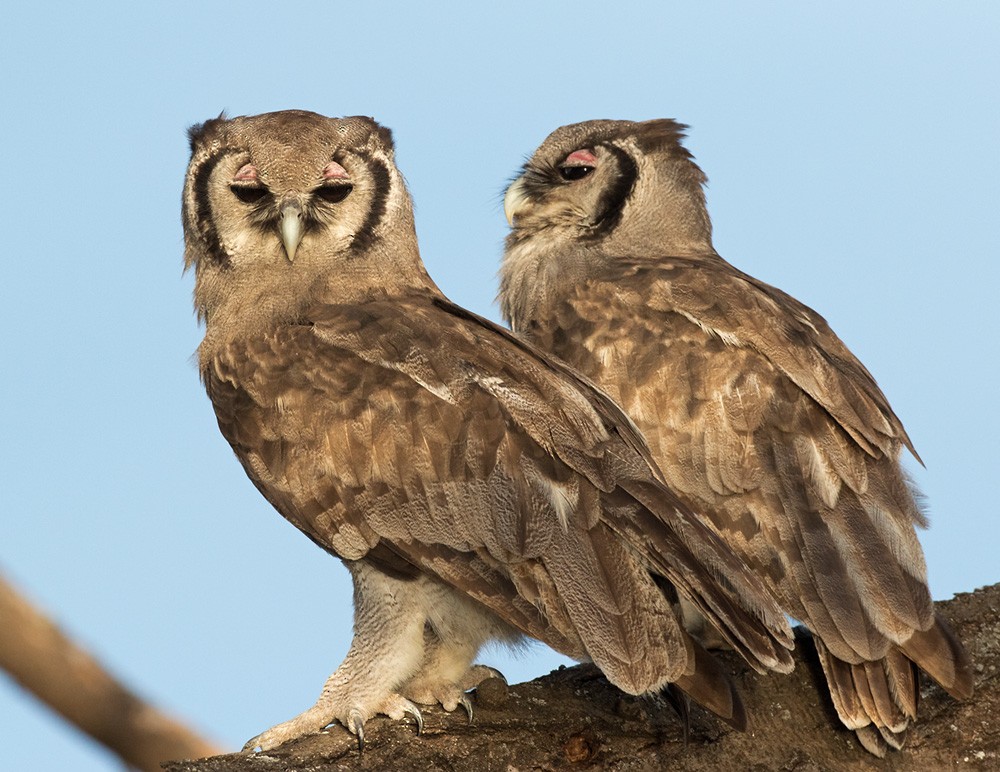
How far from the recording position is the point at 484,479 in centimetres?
521

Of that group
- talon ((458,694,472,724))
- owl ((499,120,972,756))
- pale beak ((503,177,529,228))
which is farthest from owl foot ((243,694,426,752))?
pale beak ((503,177,529,228))

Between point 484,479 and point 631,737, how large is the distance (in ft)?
3.60

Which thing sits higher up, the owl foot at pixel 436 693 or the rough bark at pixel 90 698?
the owl foot at pixel 436 693

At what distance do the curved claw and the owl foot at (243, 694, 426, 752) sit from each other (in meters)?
0.01

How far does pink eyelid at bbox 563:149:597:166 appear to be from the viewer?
7785 millimetres

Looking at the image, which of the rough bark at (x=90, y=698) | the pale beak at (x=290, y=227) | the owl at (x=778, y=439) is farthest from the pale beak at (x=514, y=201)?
the rough bark at (x=90, y=698)

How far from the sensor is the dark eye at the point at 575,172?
781cm

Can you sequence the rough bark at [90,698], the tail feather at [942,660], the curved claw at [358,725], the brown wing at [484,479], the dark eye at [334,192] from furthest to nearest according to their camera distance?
the rough bark at [90,698] → the dark eye at [334,192] → the tail feather at [942,660] → the curved claw at [358,725] → the brown wing at [484,479]

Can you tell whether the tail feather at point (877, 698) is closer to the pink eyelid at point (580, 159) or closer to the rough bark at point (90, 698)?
the rough bark at point (90, 698)

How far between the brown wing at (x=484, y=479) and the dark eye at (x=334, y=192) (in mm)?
566

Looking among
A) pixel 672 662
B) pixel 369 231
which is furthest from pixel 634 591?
pixel 369 231

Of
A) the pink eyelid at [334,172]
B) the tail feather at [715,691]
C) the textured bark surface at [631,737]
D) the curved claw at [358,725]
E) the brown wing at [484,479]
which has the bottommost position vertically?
the textured bark surface at [631,737]

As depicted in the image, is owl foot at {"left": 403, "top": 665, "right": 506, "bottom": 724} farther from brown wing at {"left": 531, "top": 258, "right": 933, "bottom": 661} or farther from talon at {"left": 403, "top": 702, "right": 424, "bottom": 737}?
brown wing at {"left": 531, "top": 258, "right": 933, "bottom": 661}

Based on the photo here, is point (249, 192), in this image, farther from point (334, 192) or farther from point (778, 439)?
point (778, 439)
